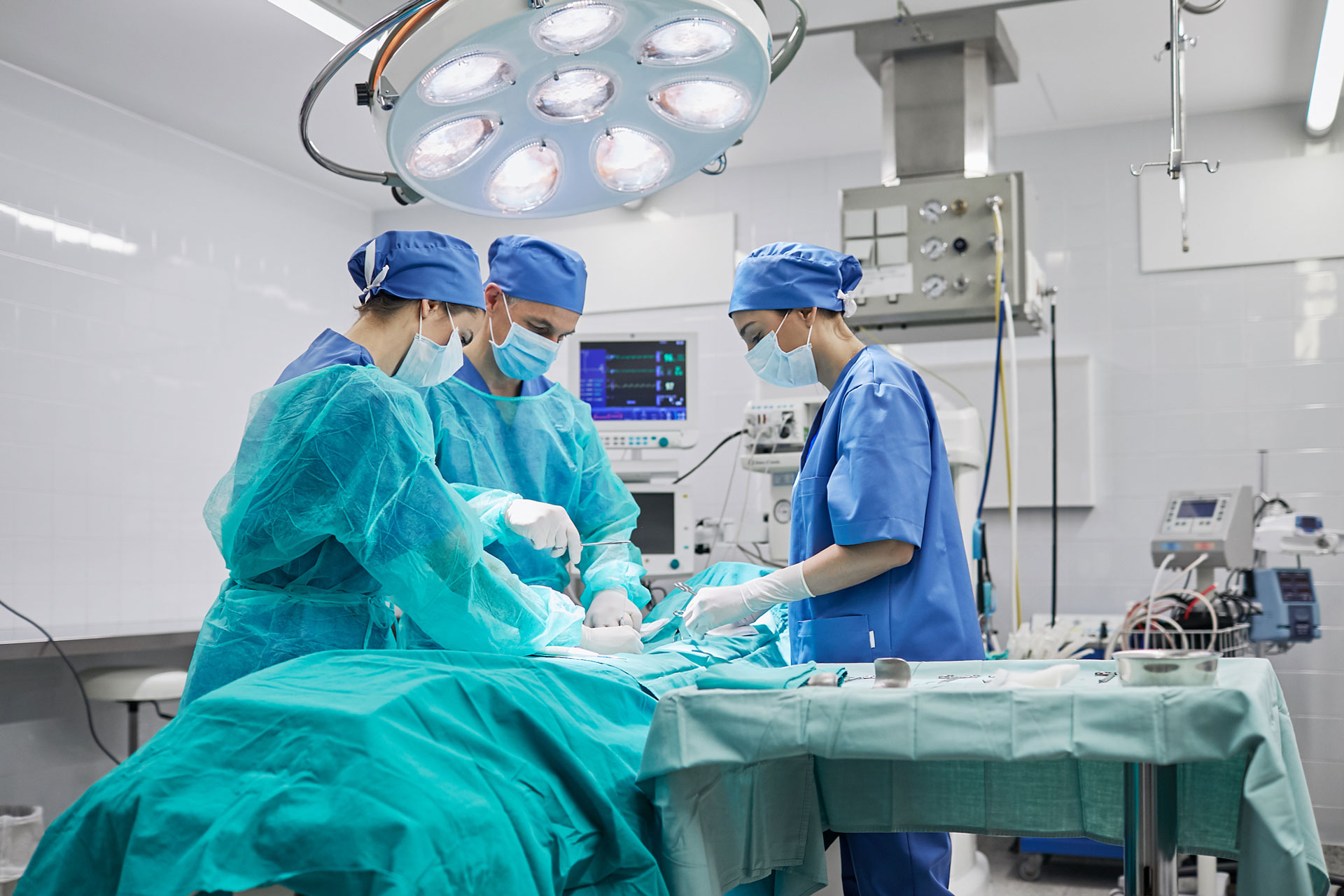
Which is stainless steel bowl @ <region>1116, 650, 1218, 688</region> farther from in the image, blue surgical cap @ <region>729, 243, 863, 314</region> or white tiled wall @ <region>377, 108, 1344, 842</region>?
white tiled wall @ <region>377, 108, 1344, 842</region>

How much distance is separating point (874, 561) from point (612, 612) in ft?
2.17

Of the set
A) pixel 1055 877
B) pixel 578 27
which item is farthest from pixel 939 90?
pixel 1055 877

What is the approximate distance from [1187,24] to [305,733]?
3868 mm

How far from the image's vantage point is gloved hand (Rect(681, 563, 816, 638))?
2.03 meters

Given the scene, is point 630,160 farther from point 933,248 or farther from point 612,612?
point 933,248

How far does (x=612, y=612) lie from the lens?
7.89ft

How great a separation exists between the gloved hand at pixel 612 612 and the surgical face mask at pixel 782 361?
1.89ft

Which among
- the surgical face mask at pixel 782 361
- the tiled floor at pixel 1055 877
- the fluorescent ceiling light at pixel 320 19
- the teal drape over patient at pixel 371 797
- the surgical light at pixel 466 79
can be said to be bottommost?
the tiled floor at pixel 1055 877

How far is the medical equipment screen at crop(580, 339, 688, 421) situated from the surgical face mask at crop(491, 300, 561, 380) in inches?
57.5

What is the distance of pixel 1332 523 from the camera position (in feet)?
14.2

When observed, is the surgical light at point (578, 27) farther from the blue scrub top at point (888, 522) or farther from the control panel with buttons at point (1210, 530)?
the control panel with buttons at point (1210, 530)

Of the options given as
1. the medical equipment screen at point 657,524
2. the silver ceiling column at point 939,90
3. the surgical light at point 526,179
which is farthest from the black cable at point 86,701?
the silver ceiling column at point 939,90

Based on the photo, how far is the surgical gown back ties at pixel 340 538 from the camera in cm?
167

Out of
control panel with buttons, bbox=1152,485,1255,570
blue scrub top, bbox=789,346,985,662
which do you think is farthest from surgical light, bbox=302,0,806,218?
control panel with buttons, bbox=1152,485,1255,570
